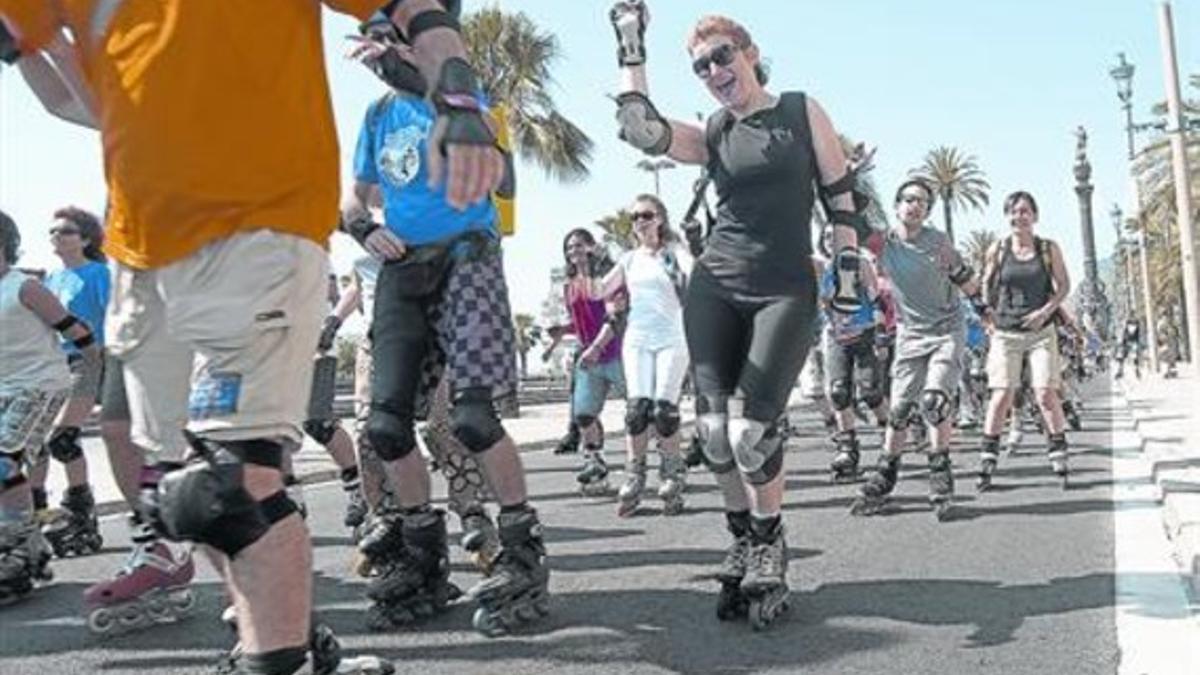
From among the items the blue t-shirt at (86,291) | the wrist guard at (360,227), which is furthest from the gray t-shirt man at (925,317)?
the blue t-shirt at (86,291)

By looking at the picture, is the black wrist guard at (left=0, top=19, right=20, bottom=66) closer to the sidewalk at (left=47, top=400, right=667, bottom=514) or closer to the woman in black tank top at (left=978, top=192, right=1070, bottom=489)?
the sidewalk at (left=47, top=400, right=667, bottom=514)

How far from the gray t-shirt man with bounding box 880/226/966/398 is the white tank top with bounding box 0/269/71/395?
4715 mm

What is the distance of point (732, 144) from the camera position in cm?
473

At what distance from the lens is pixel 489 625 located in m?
3.99

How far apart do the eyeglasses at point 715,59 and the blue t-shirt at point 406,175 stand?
36.6 inches

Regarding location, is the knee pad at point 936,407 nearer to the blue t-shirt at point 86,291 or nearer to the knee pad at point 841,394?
the knee pad at point 841,394

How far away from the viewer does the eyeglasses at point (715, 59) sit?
15.3ft

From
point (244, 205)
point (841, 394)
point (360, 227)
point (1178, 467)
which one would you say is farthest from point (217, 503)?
point (841, 394)

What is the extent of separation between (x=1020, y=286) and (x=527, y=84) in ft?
78.7

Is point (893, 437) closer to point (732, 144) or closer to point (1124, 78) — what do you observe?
point (732, 144)

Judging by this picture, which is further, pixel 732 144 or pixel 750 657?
pixel 732 144

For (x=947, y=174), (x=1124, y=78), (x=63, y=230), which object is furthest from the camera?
(x=947, y=174)

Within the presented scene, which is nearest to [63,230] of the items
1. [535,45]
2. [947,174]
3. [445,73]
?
[445,73]

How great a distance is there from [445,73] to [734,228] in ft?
7.90
